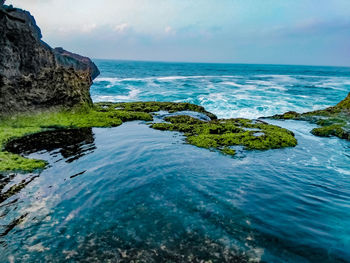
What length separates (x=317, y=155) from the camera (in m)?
13.5

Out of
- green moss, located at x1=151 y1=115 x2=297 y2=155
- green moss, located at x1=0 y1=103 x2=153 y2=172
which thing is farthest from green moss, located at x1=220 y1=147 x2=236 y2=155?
green moss, located at x1=0 y1=103 x2=153 y2=172

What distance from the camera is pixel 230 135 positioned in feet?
49.8

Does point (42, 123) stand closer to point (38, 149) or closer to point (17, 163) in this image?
point (38, 149)

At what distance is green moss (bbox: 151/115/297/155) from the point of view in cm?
1403

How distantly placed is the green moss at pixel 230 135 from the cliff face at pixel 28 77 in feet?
23.1

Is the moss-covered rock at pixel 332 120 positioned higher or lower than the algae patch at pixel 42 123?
lower

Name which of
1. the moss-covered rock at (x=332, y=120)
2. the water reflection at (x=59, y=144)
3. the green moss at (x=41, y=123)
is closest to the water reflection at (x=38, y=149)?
the water reflection at (x=59, y=144)

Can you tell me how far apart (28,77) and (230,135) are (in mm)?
14007

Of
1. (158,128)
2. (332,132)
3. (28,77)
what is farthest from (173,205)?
(332,132)

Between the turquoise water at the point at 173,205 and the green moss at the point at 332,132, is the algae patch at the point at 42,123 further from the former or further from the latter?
the green moss at the point at 332,132

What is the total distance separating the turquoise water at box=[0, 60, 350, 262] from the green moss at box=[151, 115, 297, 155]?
77 cm

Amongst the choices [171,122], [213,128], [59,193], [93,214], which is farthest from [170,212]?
[171,122]

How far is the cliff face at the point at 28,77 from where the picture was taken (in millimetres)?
16062

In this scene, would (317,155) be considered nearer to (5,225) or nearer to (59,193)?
(59,193)
